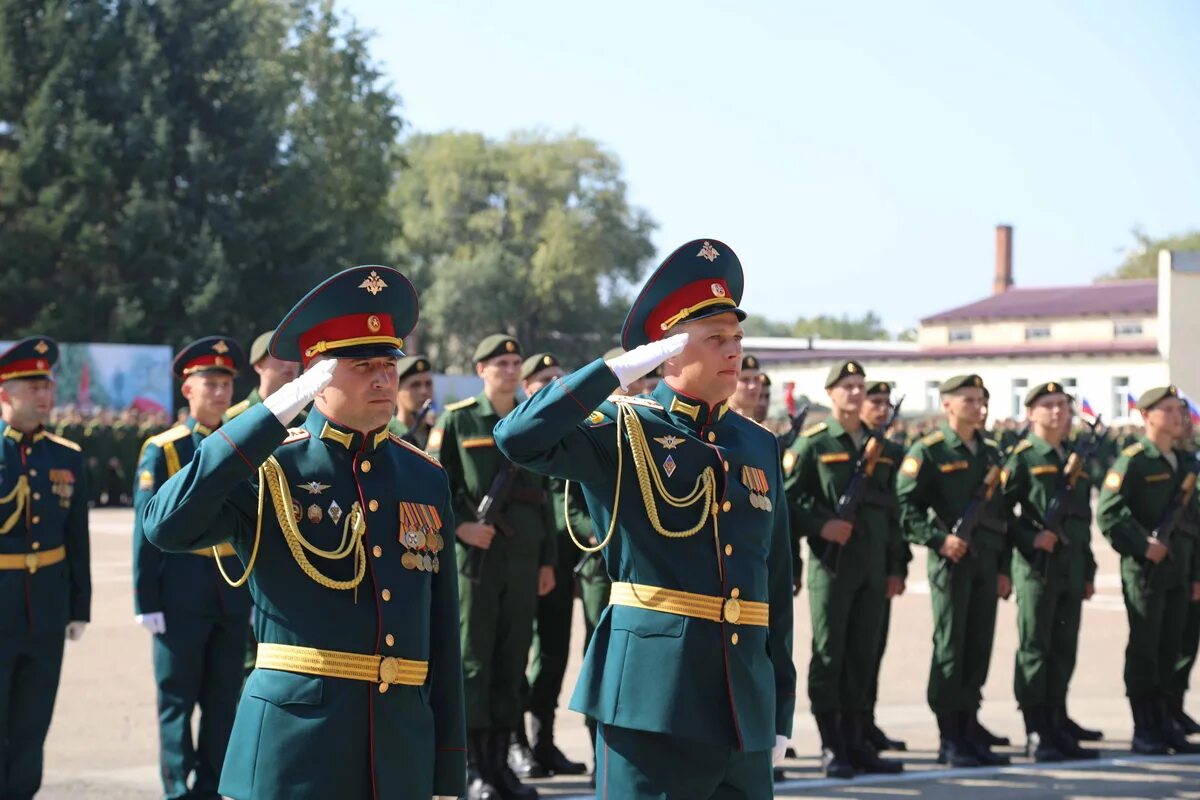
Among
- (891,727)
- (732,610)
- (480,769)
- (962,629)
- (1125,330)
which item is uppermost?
(1125,330)

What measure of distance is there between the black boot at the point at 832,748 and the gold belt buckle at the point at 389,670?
17.7ft

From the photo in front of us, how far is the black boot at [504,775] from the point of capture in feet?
28.7

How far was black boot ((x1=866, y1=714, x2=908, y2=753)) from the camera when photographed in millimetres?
10258

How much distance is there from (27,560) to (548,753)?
10.5 feet

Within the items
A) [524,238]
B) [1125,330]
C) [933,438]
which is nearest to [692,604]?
[933,438]

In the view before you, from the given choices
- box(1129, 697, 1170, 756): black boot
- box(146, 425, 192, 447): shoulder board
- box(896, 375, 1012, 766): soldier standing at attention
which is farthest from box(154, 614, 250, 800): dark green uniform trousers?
box(1129, 697, 1170, 756): black boot

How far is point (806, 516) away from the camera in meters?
9.97

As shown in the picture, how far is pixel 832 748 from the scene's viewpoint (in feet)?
31.4

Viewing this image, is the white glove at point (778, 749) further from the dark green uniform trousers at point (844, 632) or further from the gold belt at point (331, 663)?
the dark green uniform trousers at point (844, 632)

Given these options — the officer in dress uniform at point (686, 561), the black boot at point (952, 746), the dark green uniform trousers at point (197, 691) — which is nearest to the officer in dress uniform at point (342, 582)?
the officer in dress uniform at point (686, 561)

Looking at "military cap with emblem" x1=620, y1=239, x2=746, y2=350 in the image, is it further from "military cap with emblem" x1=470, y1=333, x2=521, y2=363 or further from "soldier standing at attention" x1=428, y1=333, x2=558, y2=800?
"military cap with emblem" x1=470, y1=333, x2=521, y2=363

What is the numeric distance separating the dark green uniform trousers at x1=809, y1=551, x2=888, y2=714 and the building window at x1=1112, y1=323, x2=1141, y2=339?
5518cm

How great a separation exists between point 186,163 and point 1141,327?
35728 mm

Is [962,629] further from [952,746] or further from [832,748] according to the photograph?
[832,748]
